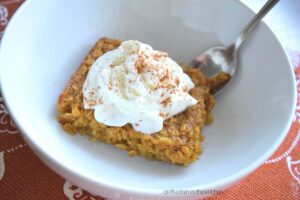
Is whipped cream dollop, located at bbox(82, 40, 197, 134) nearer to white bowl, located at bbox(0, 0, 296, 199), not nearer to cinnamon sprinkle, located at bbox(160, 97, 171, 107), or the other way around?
cinnamon sprinkle, located at bbox(160, 97, 171, 107)

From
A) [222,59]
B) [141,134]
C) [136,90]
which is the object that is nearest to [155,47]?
[222,59]

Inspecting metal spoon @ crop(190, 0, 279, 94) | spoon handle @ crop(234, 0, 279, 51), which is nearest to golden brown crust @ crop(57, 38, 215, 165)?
metal spoon @ crop(190, 0, 279, 94)

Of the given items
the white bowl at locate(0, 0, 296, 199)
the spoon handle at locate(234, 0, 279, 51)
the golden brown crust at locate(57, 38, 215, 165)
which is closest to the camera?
the white bowl at locate(0, 0, 296, 199)

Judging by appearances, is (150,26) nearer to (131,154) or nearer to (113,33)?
(113,33)

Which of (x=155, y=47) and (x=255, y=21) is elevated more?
(x=255, y=21)

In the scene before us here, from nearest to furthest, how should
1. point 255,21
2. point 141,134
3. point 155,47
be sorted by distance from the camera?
point 141,134, point 255,21, point 155,47

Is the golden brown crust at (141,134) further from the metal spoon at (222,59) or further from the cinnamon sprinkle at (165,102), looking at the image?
the metal spoon at (222,59)

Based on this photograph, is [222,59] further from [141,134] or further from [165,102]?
[141,134]
